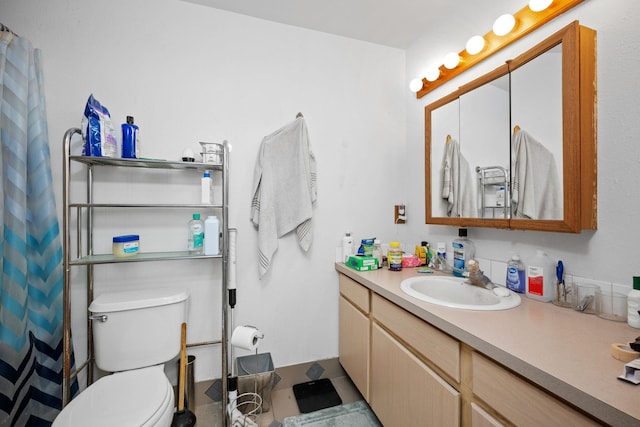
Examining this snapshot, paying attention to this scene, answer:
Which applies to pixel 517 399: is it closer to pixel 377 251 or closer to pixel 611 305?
pixel 611 305

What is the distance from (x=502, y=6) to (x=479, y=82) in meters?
0.36

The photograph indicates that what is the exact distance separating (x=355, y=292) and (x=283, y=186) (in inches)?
31.8

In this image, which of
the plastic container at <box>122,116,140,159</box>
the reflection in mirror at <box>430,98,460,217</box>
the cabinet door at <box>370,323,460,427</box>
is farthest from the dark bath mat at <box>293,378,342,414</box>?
the plastic container at <box>122,116,140,159</box>

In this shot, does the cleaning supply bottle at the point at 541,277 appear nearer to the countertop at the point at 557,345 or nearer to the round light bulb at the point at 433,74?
the countertop at the point at 557,345

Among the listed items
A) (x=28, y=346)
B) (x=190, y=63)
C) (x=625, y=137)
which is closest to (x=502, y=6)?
(x=625, y=137)

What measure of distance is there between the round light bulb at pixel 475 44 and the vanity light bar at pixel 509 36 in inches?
1.1

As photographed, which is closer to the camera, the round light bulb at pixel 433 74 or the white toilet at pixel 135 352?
the white toilet at pixel 135 352

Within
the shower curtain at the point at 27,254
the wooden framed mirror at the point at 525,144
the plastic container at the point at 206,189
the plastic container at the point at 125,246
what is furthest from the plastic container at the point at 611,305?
the shower curtain at the point at 27,254

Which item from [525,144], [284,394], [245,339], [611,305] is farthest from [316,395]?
[525,144]

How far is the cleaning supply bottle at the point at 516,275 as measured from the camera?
120 cm

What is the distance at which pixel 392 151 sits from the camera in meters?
2.05

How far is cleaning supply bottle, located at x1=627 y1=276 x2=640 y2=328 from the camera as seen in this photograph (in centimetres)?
83

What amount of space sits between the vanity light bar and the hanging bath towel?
0.93 meters

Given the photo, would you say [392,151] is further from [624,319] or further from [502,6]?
[624,319]
